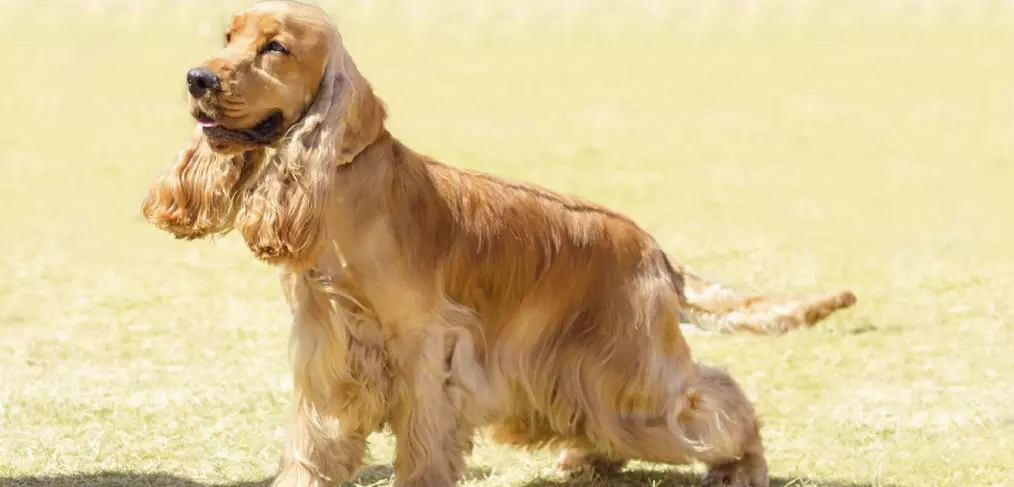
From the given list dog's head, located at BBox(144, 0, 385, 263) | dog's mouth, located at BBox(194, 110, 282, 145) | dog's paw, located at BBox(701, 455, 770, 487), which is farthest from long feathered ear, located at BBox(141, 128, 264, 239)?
dog's paw, located at BBox(701, 455, 770, 487)

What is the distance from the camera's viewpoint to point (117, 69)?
68.8 feet

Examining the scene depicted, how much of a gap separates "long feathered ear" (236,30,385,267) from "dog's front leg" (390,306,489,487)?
1.55ft

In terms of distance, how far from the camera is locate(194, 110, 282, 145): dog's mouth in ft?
13.5

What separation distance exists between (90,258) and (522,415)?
611cm

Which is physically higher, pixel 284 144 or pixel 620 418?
pixel 284 144

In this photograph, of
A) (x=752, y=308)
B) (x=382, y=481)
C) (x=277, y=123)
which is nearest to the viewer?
(x=277, y=123)

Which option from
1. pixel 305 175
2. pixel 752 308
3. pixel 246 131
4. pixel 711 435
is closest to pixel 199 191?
pixel 246 131

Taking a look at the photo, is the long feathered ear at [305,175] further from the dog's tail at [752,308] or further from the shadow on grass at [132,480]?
the dog's tail at [752,308]

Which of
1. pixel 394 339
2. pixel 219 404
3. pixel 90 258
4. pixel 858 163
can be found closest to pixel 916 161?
pixel 858 163

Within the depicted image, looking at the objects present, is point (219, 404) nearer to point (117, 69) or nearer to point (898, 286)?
point (898, 286)

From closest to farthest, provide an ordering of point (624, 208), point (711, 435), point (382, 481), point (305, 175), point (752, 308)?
point (305, 175) < point (711, 435) < point (752, 308) < point (382, 481) < point (624, 208)

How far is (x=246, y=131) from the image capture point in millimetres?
4195

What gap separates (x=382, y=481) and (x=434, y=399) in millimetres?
1048

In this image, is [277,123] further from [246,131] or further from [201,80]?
[201,80]
